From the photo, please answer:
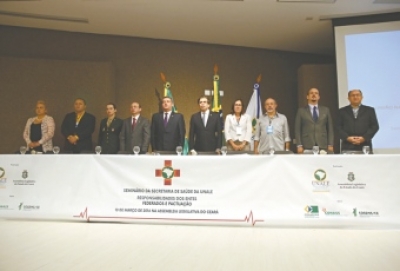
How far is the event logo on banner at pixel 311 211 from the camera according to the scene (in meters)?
2.79

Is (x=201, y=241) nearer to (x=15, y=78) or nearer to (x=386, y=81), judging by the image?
(x=386, y=81)

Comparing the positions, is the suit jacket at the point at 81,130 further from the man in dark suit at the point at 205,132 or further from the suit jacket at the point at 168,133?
the man in dark suit at the point at 205,132

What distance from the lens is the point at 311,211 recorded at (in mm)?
2803

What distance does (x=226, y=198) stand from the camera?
9.47 ft

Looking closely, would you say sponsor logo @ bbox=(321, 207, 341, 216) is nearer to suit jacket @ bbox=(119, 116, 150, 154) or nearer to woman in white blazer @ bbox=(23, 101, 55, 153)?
suit jacket @ bbox=(119, 116, 150, 154)

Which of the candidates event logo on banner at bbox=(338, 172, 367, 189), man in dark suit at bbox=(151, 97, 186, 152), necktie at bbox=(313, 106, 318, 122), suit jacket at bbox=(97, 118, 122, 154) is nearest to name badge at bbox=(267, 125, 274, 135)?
necktie at bbox=(313, 106, 318, 122)

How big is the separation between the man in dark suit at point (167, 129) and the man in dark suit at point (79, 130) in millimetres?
966

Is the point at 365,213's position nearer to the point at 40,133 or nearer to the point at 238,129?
the point at 238,129

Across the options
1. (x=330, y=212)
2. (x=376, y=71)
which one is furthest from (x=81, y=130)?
(x=376, y=71)

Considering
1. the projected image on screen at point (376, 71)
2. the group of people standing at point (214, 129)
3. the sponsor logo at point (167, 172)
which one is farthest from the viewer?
the projected image on screen at point (376, 71)

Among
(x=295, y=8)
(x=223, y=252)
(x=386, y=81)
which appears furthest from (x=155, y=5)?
(x=223, y=252)

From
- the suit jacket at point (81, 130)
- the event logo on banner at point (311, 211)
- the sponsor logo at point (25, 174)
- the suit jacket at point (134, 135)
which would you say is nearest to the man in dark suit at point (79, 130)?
the suit jacket at point (81, 130)

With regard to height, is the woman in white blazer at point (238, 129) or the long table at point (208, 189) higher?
the woman in white blazer at point (238, 129)

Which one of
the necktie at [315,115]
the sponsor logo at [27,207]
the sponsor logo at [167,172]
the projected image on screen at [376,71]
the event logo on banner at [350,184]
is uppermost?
the projected image on screen at [376,71]
